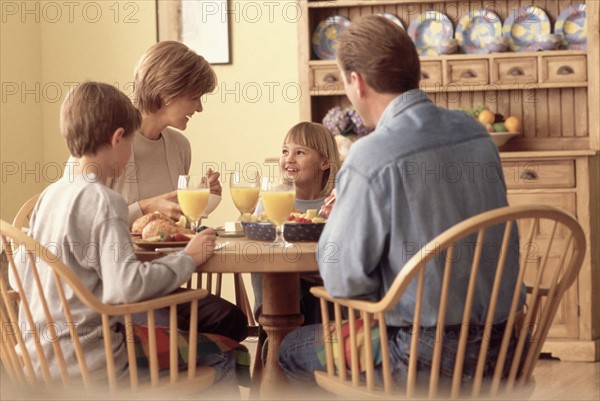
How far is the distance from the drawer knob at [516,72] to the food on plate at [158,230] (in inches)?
90.2

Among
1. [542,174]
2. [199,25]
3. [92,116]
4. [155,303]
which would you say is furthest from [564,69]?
[155,303]

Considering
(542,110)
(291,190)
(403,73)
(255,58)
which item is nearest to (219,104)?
(255,58)

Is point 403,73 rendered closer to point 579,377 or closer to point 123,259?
point 123,259

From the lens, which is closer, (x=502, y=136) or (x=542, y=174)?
(x=542, y=174)

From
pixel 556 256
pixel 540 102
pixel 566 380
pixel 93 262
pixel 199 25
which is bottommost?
pixel 566 380

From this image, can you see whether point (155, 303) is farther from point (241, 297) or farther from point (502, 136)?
point (502, 136)

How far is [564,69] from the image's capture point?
4355 mm

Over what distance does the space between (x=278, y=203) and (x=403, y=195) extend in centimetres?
57

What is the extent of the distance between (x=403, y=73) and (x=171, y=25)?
305 centimetres

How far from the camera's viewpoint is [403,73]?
2.12 metres

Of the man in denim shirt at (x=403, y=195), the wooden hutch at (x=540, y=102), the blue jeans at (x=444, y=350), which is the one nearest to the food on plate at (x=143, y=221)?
the man in denim shirt at (x=403, y=195)

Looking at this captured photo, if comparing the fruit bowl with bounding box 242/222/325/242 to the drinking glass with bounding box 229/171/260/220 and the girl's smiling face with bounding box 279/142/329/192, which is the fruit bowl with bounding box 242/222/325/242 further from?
the girl's smiling face with bounding box 279/142/329/192

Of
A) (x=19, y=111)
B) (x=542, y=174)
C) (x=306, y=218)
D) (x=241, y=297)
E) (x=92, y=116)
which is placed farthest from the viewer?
(x=19, y=111)

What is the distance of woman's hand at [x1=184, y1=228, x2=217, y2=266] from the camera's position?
7.25 feet
